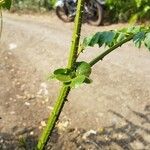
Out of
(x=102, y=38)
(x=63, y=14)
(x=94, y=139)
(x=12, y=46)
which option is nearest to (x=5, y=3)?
(x=102, y=38)

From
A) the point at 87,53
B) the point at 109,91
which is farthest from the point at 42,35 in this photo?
the point at 109,91

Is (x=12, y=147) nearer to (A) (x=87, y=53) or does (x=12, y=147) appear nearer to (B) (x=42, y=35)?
(A) (x=87, y=53)

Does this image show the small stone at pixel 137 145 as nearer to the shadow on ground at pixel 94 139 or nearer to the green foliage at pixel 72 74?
the shadow on ground at pixel 94 139

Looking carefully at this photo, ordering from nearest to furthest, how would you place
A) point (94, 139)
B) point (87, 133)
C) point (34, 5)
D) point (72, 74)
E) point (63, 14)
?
1. point (72, 74)
2. point (94, 139)
3. point (87, 133)
4. point (63, 14)
5. point (34, 5)

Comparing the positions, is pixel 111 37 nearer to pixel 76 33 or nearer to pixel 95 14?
pixel 76 33

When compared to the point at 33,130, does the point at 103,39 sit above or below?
above

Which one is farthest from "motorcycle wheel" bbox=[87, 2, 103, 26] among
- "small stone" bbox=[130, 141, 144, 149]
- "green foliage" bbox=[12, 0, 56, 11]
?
"small stone" bbox=[130, 141, 144, 149]
